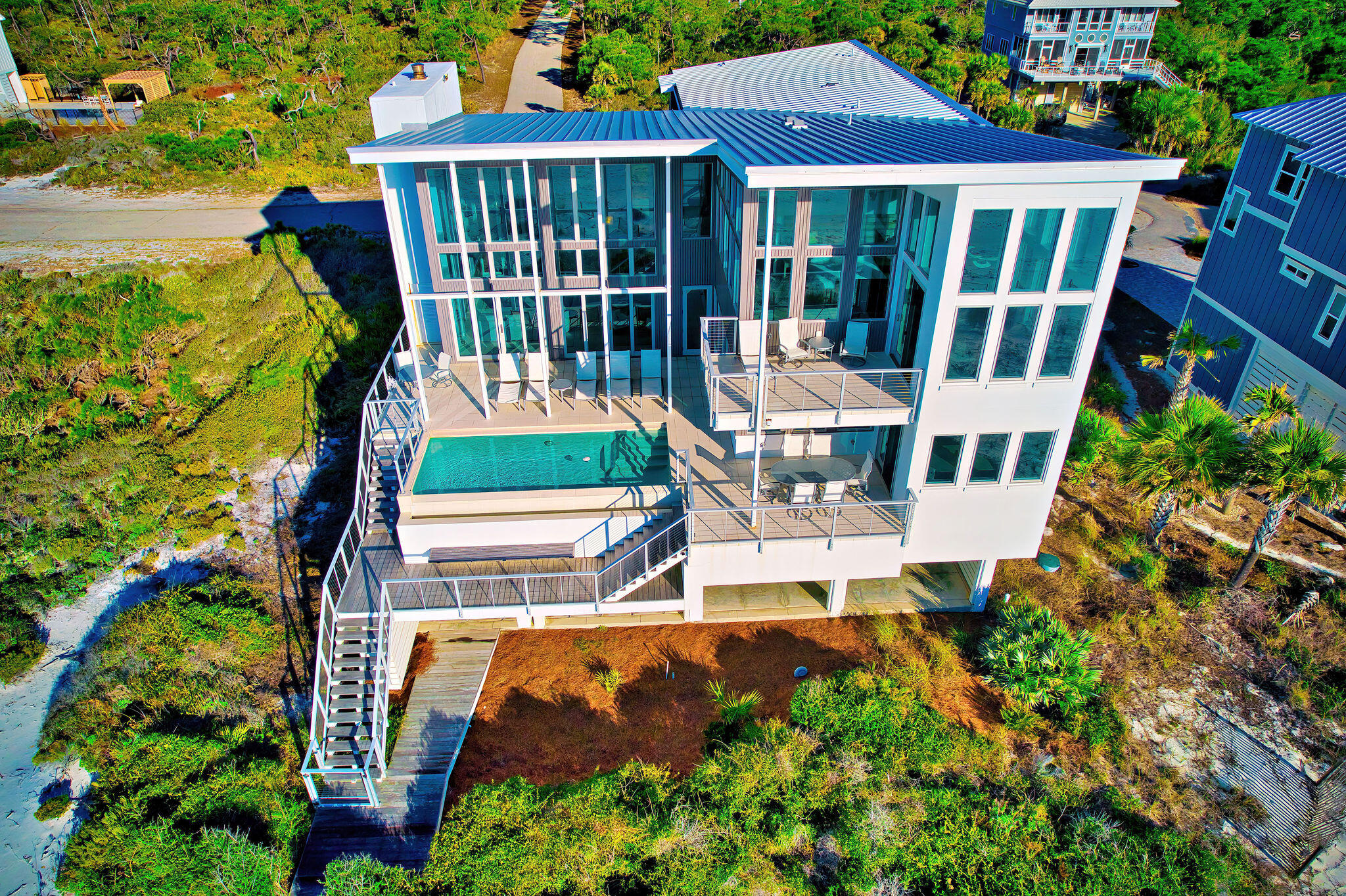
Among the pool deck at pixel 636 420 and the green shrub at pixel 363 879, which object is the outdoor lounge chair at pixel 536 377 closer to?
the pool deck at pixel 636 420

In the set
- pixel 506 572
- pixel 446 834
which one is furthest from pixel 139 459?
pixel 446 834

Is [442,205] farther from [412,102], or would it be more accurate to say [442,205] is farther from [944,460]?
[944,460]

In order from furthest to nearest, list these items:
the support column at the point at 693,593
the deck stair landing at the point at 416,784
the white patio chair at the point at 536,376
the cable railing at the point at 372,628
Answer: the white patio chair at the point at 536,376
the support column at the point at 693,593
the cable railing at the point at 372,628
the deck stair landing at the point at 416,784

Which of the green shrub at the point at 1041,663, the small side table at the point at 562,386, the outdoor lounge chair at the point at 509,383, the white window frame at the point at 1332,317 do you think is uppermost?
the white window frame at the point at 1332,317

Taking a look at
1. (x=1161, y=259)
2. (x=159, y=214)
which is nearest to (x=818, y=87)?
(x=1161, y=259)

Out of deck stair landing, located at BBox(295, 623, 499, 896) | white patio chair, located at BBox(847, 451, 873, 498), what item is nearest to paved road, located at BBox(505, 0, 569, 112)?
white patio chair, located at BBox(847, 451, 873, 498)

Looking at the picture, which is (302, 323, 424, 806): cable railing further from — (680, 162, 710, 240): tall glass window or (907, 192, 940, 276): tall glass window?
(907, 192, 940, 276): tall glass window

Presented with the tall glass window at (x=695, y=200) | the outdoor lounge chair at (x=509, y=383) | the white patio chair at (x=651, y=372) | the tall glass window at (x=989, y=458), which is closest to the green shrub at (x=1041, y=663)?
the tall glass window at (x=989, y=458)
